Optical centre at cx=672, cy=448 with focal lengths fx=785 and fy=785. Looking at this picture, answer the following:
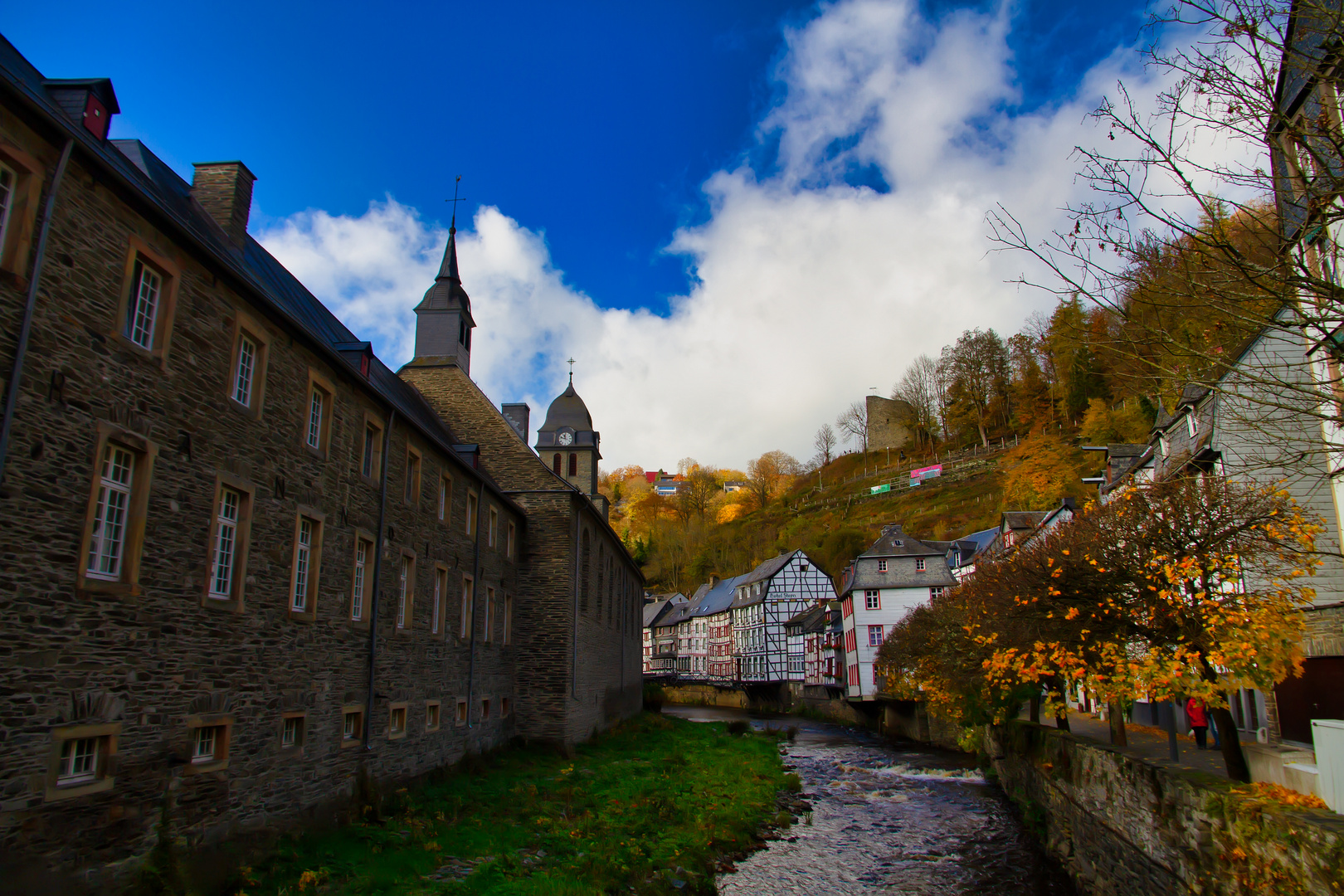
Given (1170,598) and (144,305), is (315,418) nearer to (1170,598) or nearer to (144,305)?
(144,305)

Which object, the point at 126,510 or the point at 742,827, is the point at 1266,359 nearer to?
the point at 742,827

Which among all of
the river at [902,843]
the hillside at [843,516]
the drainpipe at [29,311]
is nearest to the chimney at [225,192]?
the drainpipe at [29,311]

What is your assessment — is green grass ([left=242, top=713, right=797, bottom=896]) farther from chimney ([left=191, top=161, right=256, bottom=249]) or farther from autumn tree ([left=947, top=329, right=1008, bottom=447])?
autumn tree ([left=947, top=329, right=1008, bottom=447])

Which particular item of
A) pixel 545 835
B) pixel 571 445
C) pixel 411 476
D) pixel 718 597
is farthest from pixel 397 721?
pixel 718 597

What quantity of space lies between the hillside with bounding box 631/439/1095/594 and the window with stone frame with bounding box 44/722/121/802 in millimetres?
54466

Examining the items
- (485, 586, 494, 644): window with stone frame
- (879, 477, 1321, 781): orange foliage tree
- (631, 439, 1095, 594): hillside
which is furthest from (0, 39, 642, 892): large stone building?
(631, 439, 1095, 594): hillside

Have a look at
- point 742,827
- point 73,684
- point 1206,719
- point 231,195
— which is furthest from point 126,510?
point 1206,719

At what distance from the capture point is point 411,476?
16188 mm

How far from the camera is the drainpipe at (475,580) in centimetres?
1906

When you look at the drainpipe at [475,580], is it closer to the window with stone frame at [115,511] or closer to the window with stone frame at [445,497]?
the window with stone frame at [445,497]

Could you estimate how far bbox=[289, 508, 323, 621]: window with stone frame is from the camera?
11.3 metres

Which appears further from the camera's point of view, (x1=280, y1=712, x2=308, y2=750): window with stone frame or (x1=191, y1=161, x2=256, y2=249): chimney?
(x1=191, y1=161, x2=256, y2=249): chimney

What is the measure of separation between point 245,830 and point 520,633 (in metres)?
14.3

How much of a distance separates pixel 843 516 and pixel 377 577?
2932 inches
